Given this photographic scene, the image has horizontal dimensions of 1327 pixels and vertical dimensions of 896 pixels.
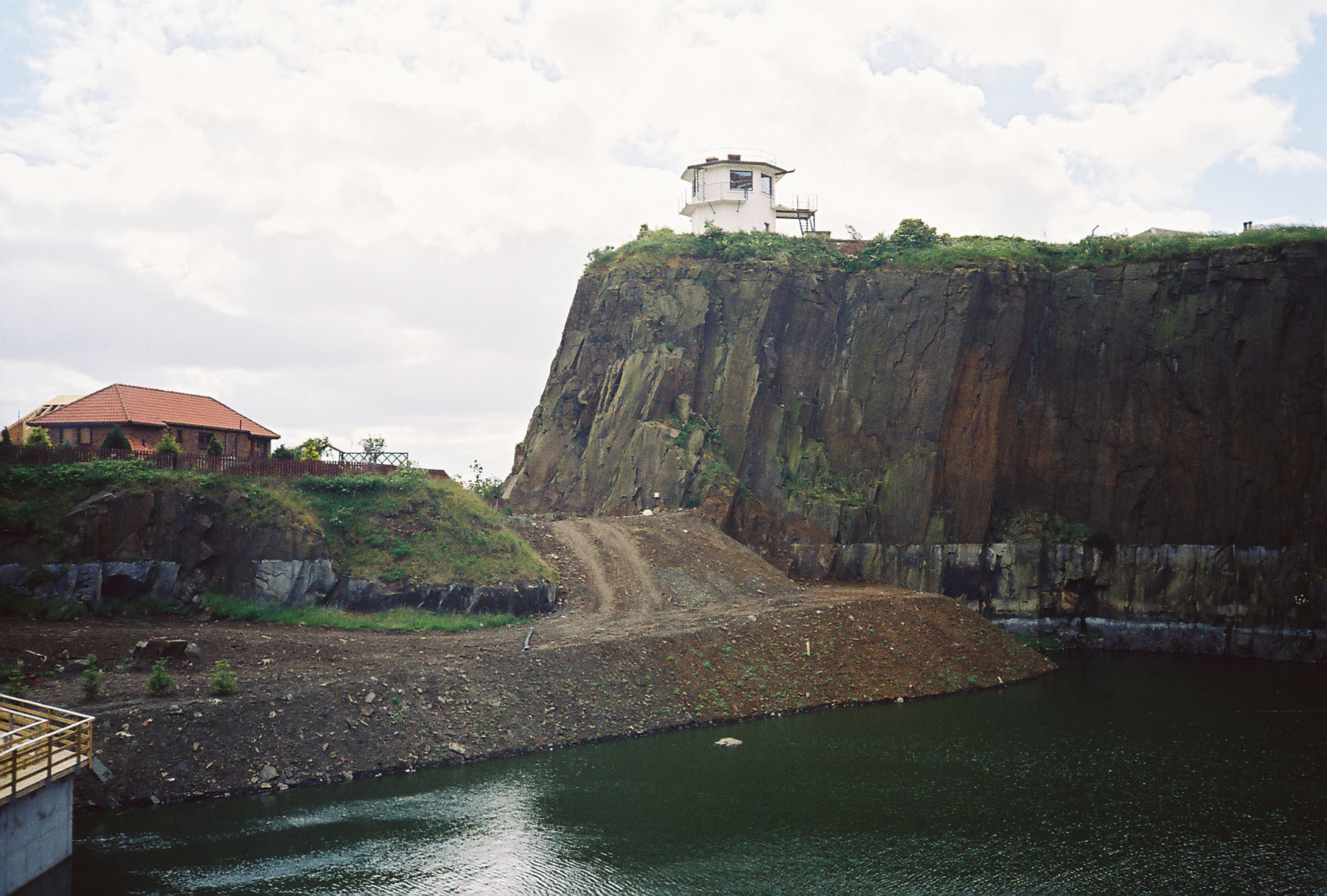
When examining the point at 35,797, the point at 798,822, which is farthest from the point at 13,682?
the point at 798,822

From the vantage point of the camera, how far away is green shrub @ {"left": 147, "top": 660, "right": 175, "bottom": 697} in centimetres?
2130

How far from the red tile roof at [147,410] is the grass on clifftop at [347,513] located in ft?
28.8

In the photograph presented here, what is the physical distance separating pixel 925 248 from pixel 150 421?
130 feet

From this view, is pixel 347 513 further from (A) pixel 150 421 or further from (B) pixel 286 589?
(A) pixel 150 421

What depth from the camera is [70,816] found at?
15.8 m

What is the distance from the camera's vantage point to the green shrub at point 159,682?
21.3 m

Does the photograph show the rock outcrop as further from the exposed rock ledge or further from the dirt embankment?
the dirt embankment

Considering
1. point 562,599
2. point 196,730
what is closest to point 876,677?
point 562,599

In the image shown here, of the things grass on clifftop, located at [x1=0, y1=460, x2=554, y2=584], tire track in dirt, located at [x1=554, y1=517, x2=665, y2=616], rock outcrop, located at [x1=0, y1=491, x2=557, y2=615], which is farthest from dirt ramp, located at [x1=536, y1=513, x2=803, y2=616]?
rock outcrop, located at [x1=0, y1=491, x2=557, y2=615]

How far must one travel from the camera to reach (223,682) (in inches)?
848

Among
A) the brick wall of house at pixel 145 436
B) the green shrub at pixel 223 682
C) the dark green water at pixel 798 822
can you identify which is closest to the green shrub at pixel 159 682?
the green shrub at pixel 223 682

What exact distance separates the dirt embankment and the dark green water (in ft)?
3.31

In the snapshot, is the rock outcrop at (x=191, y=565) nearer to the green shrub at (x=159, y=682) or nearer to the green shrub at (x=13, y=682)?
the green shrub at (x=13, y=682)

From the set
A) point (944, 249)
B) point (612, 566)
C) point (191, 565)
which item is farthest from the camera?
point (944, 249)
